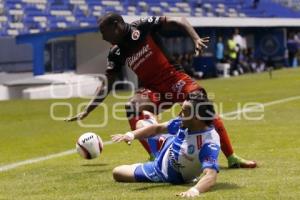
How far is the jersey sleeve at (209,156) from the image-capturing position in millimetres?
7086

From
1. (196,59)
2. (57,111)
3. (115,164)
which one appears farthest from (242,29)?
(115,164)

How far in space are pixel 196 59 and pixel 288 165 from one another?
83.9ft

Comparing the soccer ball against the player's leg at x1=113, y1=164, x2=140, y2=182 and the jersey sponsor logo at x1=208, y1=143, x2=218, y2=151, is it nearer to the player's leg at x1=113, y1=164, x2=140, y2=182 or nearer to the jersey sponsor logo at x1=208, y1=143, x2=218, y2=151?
the player's leg at x1=113, y1=164, x2=140, y2=182

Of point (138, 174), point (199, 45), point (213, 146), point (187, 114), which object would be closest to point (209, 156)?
point (213, 146)

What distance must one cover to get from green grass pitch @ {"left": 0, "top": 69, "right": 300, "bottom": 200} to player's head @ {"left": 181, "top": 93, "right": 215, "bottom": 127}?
663 millimetres

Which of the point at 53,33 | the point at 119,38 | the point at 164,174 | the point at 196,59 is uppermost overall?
the point at 119,38

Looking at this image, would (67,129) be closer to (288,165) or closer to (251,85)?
(288,165)

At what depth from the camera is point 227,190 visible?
23.9 feet

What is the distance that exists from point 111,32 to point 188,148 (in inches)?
61.3

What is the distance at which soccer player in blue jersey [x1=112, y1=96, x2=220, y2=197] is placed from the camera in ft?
23.3

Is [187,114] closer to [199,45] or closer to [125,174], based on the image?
[199,45]

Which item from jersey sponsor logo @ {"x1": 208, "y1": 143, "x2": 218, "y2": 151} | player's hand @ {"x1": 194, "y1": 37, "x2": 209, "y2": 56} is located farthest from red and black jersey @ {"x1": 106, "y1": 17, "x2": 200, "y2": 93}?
jersey sponsor logo @ {"x1": 208, "y1": 143, "x2": 218, "y2": 151}

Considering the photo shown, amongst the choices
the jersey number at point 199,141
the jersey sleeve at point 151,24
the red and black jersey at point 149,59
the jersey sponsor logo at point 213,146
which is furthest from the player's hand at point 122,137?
the jersey sleeve at point 151,24

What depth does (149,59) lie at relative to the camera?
28.0ft
